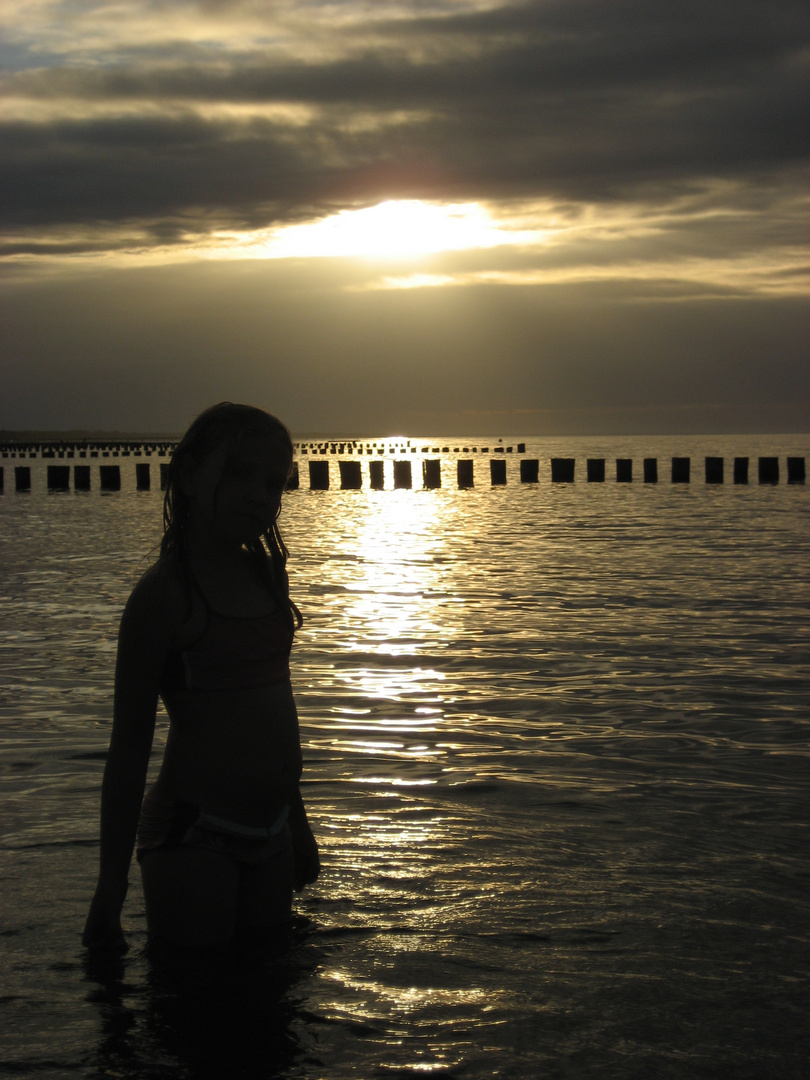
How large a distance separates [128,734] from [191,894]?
49 centimetres

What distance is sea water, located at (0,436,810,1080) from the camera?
122 inches

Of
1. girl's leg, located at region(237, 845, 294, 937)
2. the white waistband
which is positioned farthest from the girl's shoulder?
girl's leg, located at region(237, 845, 294, 937)

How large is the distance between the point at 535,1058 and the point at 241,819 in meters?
0.99

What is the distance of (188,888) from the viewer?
338 cm

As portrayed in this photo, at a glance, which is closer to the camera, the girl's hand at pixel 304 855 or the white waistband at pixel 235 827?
the white waistband at pixel 235 827

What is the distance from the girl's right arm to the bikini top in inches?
3.1

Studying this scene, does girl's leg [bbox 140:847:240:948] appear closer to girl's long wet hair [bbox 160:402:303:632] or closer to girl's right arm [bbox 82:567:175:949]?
girl's right arm [bbox 82:567:175:949]

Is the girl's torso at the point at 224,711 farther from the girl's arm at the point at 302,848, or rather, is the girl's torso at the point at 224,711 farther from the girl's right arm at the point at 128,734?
the girl's arm at the point at 302,848

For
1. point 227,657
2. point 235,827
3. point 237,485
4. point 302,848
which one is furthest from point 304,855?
point 237,485

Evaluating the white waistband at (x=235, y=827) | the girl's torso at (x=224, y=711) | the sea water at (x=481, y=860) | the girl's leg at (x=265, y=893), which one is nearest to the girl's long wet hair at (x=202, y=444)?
the girl's torso at (x=224, y=711)

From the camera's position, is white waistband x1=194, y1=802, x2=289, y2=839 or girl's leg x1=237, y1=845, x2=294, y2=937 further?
girl's leg x1=237, y1=845, x2=294, y2=937

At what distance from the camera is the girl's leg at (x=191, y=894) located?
132 inches

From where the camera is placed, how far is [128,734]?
129 inches

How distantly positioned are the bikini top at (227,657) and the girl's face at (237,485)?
238mm
